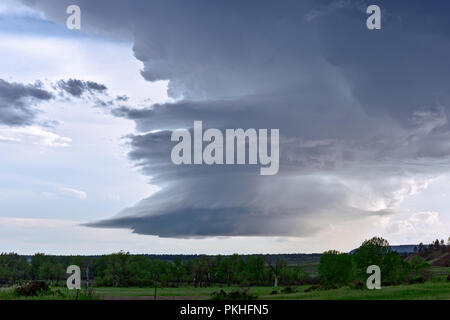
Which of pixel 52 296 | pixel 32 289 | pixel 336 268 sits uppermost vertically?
pixel 32 289

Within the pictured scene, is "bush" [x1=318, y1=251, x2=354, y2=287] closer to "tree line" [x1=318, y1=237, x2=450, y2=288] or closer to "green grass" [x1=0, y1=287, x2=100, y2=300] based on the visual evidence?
"tree line" [x1=318, y1=237, x2=450, y2=288]

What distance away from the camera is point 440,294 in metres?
62.0

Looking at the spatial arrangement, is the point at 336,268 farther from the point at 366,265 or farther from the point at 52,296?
the point at 52,296

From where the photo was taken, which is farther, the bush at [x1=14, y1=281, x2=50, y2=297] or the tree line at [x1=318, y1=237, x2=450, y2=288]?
the tree line at [x1=318, y1=237, x2=450, y2=288]

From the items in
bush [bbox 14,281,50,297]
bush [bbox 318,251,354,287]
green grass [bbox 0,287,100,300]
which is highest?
bush [bbox 14,281,50,297]

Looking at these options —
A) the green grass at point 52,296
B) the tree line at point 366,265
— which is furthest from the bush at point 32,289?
the tree line at point 366,265

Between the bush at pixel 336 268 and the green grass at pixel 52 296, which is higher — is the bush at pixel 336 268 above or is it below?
below

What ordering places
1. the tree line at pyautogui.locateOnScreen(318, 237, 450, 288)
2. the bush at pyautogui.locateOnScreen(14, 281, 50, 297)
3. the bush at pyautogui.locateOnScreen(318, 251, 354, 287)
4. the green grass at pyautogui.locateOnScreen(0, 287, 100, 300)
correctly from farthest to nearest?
the bush at pyautogui.locateOnScreen(318, 251, 354, 287) → the tree line at pyautogui.locateOnScreen(318, 237, 450, 288) → the bush at pyautogui.locateOnScreen(14, 281, 50, 297) → the green grass at pyautogui.locateOnScreen(0, 287, 100, 300)

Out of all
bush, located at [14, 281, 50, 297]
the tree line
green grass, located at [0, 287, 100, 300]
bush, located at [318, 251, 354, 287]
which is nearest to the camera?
green grass, located at [0, 287, 100, 300]

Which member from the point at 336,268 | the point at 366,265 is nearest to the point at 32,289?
the point at 366,265

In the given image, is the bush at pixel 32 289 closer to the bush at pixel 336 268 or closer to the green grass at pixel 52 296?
the green grass at pixel 52 296

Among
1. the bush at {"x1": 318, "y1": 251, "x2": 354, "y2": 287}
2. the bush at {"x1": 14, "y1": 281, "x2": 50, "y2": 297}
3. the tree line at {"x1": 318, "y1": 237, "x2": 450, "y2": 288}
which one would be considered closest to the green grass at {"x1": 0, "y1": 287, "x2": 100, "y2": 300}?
the bush at {"x1": 14, "y1": 281, "x2": 50, "y2": 297}
